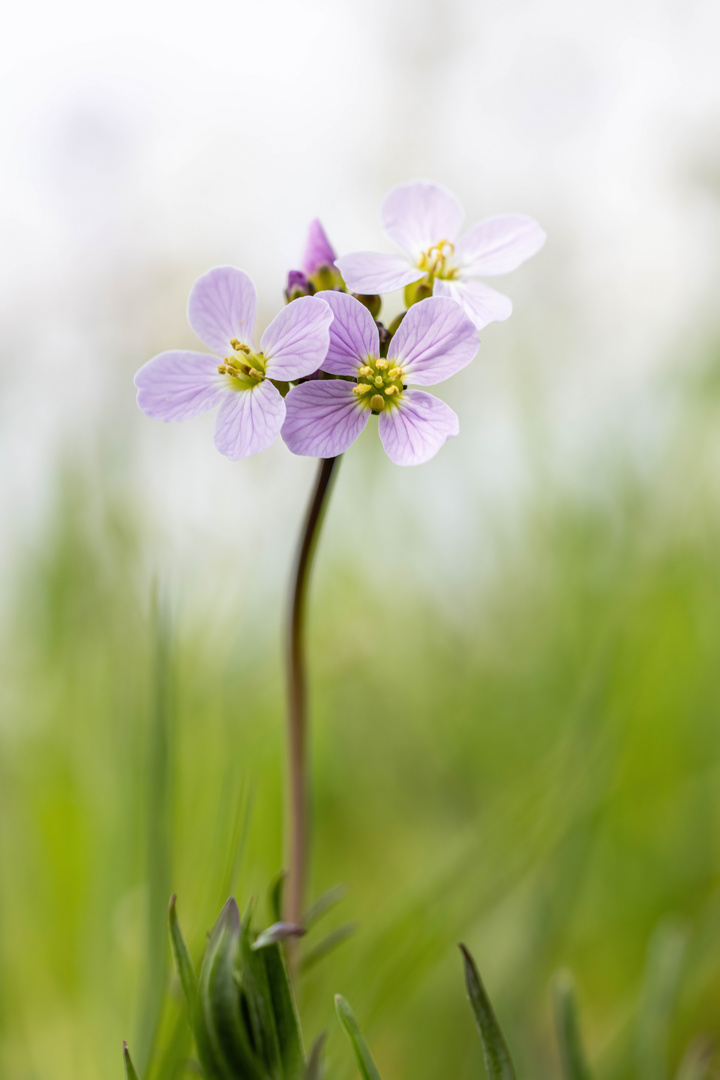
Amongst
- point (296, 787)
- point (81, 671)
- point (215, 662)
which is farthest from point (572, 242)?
point (296, 787)

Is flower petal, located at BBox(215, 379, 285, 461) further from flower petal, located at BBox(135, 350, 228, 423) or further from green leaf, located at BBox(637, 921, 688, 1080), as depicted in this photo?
green leaf, located at BBox(637, 921, 688, 1080)

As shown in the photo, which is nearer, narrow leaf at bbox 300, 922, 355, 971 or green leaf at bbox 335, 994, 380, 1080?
green leaf at bbox 335, 994, 380, 1080

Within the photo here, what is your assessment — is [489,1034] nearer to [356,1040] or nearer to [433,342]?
[356,1040]

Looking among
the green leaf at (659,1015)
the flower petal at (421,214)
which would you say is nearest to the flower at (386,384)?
the flower petal at (421,214)

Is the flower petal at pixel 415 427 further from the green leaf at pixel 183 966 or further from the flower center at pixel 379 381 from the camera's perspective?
the green leaf at pixel 183 966

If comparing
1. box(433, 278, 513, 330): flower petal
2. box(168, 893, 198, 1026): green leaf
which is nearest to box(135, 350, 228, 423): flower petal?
box(433, 278, 513, 330): flower petal

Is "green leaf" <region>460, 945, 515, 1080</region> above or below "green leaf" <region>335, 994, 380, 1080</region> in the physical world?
below
